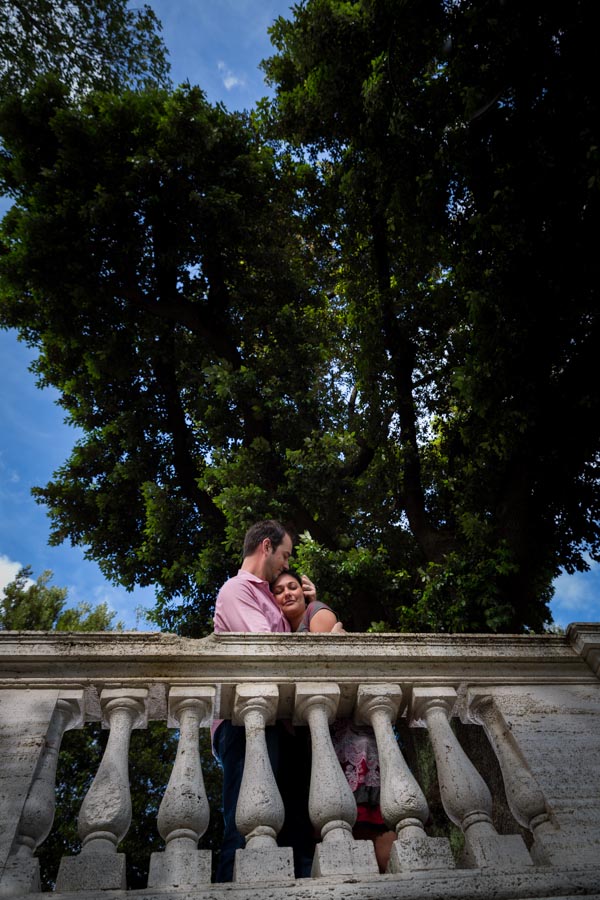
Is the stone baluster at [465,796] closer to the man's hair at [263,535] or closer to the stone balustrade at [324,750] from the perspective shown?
the stone balustrade at [324,750]

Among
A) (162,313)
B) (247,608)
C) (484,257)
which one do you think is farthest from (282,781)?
(162,313)

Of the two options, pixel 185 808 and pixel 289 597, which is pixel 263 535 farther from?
pixel 185 808

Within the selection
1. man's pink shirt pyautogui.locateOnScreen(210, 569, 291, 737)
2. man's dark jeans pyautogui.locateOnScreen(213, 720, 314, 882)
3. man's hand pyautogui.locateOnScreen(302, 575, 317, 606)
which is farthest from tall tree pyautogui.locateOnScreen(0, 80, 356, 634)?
man's dark jeans pyautogui.locateOnScreen(213, 720, 314, 882)

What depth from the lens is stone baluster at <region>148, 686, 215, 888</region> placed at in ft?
6.92

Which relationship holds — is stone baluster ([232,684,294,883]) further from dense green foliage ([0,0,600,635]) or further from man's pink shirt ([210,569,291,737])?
dense green foliage ([0,0,600,635])

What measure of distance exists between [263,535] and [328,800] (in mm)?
1934

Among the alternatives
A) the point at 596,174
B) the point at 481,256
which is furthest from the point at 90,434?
the point at 596,174

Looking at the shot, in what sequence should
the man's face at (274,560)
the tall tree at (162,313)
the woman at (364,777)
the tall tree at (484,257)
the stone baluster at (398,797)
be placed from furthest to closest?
the tall tree at (162,313)
the tall tree at (484,257)
the man's face at (274,560)
the woman at (364,777)
the stone baluster at (398,797)

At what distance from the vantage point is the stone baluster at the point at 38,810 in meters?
2.03

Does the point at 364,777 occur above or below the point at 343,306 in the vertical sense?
below

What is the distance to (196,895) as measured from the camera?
2.02 meters

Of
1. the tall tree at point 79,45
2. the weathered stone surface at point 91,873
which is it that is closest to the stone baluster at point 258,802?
the weathered stone surface at point 91,873

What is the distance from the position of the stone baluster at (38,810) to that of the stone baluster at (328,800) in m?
0.94

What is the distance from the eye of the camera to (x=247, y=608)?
138 inches
